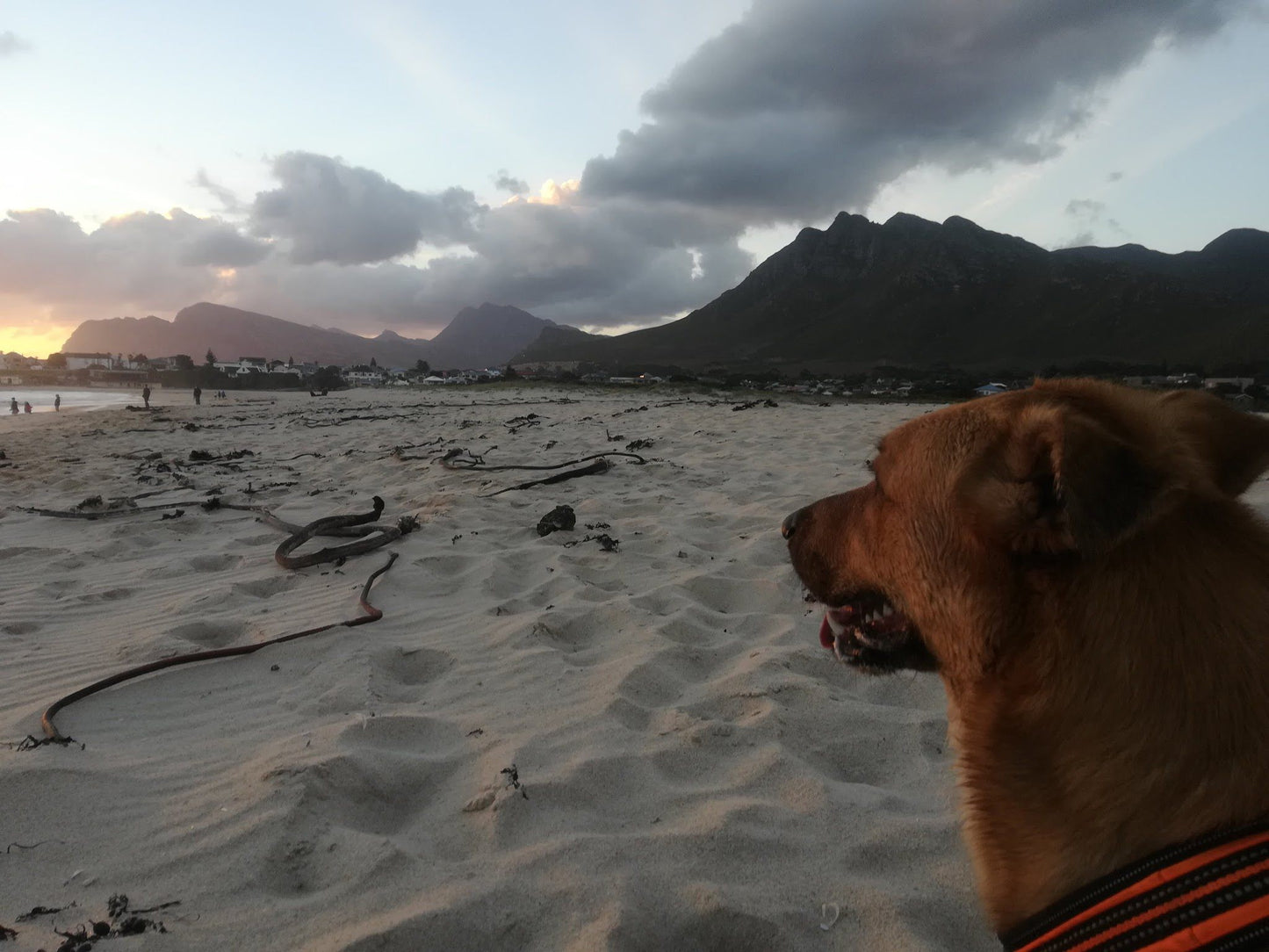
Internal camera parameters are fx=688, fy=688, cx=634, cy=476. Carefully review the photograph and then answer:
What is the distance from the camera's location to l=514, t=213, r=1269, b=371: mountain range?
78.1 meters

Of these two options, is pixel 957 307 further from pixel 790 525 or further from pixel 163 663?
pixel 163 663

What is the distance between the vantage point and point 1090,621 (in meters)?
1.36

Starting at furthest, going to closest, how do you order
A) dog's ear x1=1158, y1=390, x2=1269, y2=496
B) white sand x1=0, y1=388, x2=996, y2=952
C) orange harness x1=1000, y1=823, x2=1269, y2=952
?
white sand x1=0, y1=388, x2=996, y2=952, dog's ear x1=1158, y1=390, x2=1269, y2=496, orange harness x1=1000, y1=823, x2=1269, y2=952

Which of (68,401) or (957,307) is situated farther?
(957,307)

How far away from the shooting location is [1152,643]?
127 cm

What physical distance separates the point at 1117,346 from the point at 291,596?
92505mm

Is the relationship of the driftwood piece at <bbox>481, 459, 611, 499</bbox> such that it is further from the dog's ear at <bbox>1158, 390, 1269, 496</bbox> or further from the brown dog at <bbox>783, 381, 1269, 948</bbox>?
the dog's ear at <bbox>1158, 390, 1269, 496</bbox>

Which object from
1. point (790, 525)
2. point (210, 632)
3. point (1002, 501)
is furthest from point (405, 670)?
point (1002, 501)

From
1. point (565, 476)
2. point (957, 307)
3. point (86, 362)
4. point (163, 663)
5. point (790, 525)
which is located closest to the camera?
point (790, 525)

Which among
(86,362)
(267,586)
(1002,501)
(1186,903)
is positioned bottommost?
(267,586)

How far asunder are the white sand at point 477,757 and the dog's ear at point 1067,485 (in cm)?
109

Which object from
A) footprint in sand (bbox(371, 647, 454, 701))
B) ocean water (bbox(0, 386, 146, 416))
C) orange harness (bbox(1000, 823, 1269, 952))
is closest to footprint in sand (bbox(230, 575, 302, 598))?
footprint in sand (bbox(371, 647, 454, 701))

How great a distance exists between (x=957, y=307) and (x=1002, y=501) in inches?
5031

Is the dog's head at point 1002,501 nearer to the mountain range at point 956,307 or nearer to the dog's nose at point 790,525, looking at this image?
the dog's nose at point 790,525
